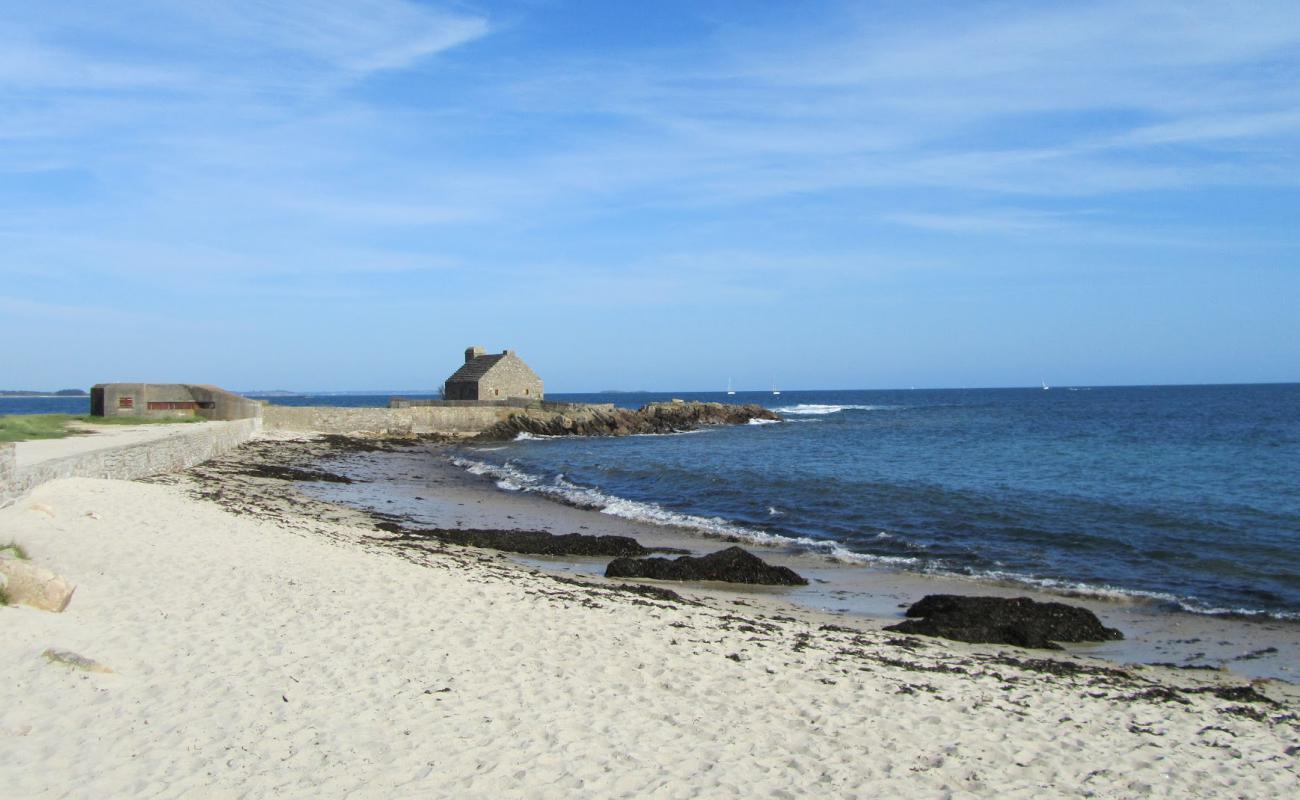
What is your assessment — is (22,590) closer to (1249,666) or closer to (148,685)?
(148,685)

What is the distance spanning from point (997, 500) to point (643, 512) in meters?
8.38

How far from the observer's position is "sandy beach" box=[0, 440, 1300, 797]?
17.9 ft

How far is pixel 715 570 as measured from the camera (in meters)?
13.5

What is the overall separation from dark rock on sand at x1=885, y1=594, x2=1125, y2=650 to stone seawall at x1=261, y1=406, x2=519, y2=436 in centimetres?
3623

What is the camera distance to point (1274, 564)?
47.1 ft

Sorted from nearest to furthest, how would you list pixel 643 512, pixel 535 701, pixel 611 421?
pixel 535 701 < pixel 643 512 < pixel 611 421

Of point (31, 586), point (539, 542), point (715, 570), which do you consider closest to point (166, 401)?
point (539, 542)

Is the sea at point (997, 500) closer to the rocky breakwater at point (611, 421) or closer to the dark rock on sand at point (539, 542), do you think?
the dark rock on sand at point (539, 542)

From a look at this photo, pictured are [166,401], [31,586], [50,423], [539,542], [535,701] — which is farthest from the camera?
[166,401]

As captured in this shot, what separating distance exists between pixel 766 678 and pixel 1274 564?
1092 centimetres

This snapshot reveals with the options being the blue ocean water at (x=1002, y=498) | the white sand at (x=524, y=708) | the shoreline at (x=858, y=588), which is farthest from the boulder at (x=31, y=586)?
the blue ocean water at (x=1002, y=498)

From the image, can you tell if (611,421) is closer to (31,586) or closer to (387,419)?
(387,419)

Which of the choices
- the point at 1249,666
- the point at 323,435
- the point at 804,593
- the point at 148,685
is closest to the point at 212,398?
the point at 323,435

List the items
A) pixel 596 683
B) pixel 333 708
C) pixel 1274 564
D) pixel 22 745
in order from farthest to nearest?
pixel 1274 564 → pixel 596 683 → pixel 333 708 → pixel 22 745
